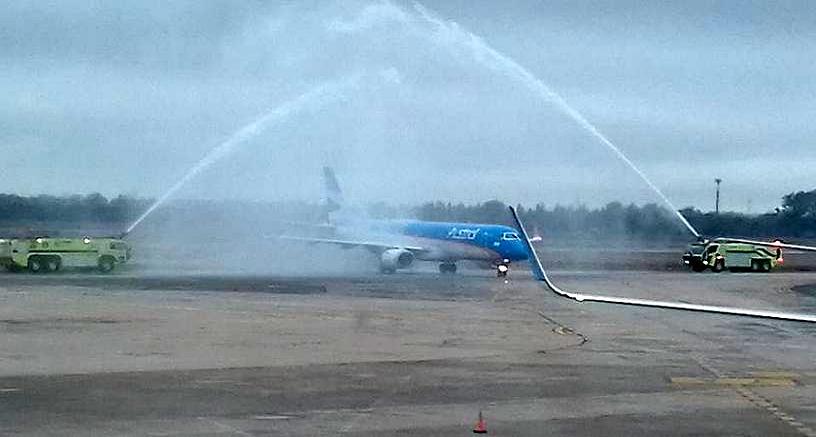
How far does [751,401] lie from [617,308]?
27.6 meters

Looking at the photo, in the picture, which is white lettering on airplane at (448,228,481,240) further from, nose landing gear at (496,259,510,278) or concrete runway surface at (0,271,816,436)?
concrete runway surface at (0,271,816,436)

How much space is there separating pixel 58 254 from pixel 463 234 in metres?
24.7

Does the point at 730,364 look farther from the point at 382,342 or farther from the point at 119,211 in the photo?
the point at 119,211

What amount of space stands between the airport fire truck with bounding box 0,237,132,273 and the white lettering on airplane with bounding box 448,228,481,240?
20364mm

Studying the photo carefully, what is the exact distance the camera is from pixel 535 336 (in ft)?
117

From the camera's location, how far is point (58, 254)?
76.4 metres

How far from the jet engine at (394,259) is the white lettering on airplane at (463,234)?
9.74 feet

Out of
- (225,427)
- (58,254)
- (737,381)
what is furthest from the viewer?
(58,254)

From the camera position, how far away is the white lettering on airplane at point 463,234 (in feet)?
256

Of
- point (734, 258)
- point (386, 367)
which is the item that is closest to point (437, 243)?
point (734, 258)

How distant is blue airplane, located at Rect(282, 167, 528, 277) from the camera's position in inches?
3044

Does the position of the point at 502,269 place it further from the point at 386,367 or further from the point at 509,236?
the point at 509,236

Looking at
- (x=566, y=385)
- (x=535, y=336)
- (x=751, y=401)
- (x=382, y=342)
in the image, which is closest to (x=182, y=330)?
(x=382, y=342)

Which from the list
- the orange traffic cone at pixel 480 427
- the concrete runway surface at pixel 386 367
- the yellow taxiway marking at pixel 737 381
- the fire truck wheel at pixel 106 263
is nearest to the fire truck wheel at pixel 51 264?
the fire truck wheel at pixel 106 263
